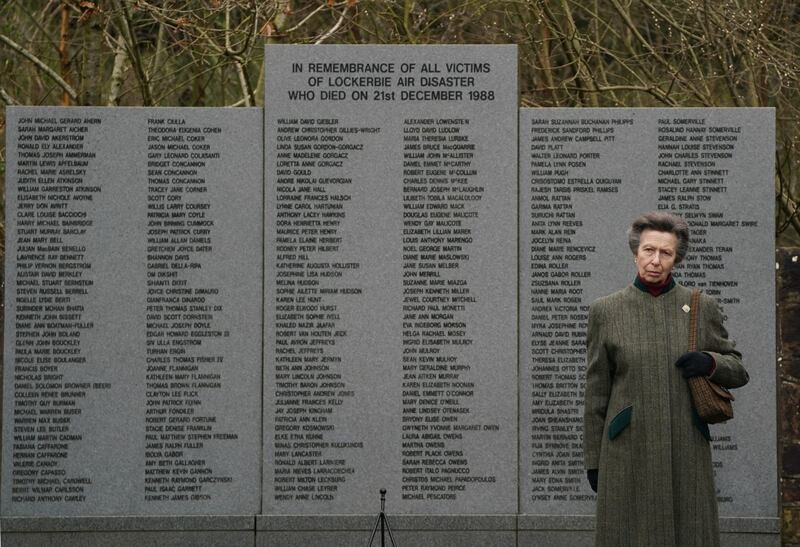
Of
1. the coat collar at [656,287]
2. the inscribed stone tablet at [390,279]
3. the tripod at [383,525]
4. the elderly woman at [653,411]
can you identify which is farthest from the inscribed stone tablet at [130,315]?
the coat collar at [656,287]

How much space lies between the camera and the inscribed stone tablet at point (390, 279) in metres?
7.80

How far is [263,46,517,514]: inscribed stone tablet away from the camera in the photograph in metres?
7.80

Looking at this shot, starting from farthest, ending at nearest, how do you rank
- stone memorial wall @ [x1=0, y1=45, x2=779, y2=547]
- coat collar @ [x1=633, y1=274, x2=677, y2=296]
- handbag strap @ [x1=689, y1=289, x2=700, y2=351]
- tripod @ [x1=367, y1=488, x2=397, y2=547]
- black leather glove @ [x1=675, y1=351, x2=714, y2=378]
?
stone memorial wall @ [x1=0, y1=45, x2=779, y2=547] → tripod @ [x1=367, y1=488, x2=397, y2=547] → coat collar @ [x1=633, y1=274, x2=677, y2=296] → handbag strap @ [x1=689, y1=289, x2=700, y2=351] → black leather glove @ [x1=675, y1=351, x2=714, y2=378]

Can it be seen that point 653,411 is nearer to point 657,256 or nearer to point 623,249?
point 657,256

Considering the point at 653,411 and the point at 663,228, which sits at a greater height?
the point at 663,228

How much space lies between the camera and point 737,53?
10328 millimetres

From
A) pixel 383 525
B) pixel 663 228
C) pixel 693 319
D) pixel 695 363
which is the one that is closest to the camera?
pixel 695 363

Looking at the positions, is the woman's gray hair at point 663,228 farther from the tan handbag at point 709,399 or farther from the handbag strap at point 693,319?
the tan handbag at point 709,399

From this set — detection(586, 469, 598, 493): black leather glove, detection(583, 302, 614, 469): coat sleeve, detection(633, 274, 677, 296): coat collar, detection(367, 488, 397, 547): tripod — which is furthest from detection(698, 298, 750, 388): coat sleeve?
detection(367, 488, 397, 547): tripod

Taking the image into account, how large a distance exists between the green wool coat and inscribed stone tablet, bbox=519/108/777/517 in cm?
214

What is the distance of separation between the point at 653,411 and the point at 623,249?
2.47m

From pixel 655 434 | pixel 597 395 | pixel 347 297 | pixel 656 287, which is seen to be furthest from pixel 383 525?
pixel 656 287

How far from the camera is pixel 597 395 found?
5.73 meters

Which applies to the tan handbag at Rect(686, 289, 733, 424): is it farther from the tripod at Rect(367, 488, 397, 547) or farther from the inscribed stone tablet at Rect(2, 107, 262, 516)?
the inscribed stone tablet at Rect(2, 107, 262, 516)
